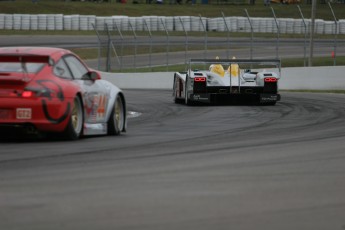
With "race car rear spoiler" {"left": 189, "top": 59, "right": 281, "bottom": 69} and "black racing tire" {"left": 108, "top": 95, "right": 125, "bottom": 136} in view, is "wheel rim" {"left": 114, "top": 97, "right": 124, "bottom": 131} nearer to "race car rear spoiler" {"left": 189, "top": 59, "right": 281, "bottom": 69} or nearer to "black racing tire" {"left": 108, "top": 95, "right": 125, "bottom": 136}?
"black racing tire" {"left": 108, "top": 95, "right": 125, "bottom": 136}

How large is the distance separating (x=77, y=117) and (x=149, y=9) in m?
61.2

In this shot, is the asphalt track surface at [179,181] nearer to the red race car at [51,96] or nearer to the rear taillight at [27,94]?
the red race car at [51,96]

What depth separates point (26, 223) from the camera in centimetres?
667

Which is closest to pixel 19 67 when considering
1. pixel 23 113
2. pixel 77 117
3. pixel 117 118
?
pixel 23 113

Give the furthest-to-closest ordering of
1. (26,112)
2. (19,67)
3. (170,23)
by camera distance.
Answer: (170,23), (19,67), (26,112)

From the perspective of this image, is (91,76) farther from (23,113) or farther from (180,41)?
(180,41)

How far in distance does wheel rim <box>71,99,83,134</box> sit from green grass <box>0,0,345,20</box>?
5395 cm

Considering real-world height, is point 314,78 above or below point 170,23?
below

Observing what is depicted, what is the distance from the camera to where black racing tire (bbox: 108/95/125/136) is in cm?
1353

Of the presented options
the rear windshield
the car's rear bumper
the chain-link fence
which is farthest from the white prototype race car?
the chain-link fence

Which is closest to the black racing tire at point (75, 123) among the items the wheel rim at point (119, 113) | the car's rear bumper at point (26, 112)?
the car's rear bumper at point (26, 112)

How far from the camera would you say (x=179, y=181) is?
28.7 ft

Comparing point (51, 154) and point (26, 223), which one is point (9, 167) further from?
point (26, 223)

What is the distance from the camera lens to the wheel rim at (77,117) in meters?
12.3
